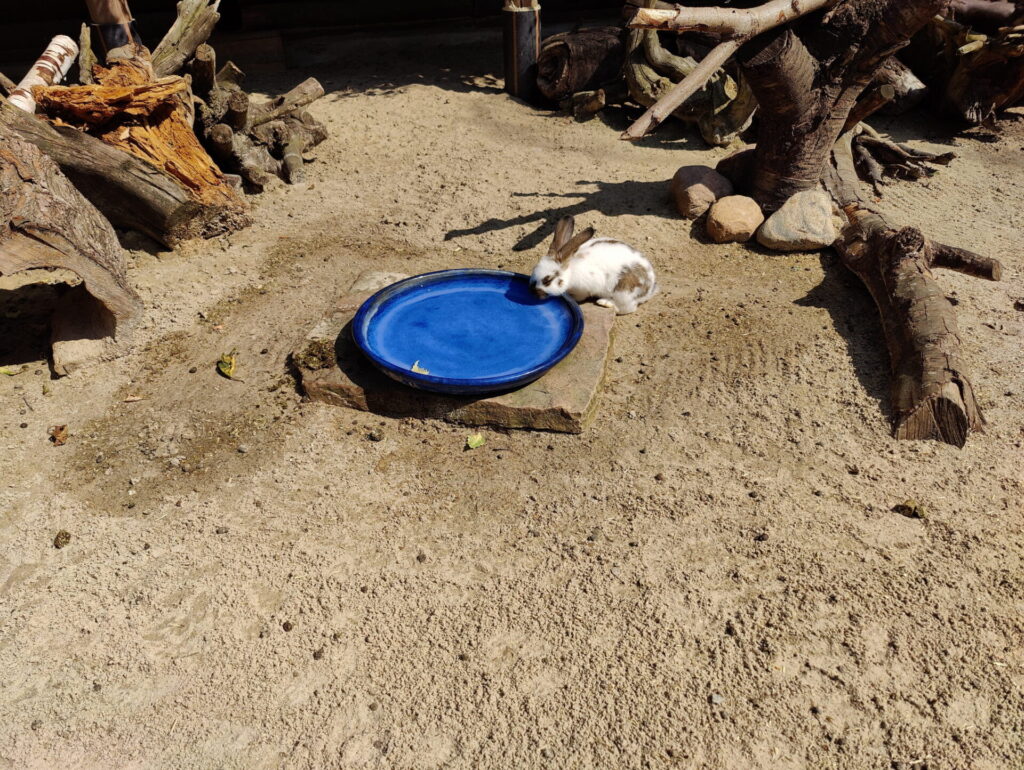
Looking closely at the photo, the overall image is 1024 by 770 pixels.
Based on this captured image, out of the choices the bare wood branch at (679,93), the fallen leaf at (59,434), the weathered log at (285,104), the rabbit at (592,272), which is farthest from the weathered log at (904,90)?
the fallen leaf at (59,434)

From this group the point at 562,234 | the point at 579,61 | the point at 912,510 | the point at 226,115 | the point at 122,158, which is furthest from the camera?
the point at 579,61

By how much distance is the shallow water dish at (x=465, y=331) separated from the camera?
13.3ft

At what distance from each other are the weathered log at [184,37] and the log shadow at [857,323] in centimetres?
555

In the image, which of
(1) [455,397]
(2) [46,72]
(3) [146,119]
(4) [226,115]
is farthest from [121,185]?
(1) [455,397]

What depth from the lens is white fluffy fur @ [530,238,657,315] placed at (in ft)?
15.4

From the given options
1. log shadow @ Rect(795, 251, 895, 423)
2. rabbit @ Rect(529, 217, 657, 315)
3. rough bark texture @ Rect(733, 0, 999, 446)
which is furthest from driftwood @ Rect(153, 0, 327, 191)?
log shadow @ Rect(795, 251, 895, 423)

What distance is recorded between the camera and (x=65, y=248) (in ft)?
13.8

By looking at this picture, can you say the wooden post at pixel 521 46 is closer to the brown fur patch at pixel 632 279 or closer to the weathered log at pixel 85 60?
the weathered log at pixel 85 60

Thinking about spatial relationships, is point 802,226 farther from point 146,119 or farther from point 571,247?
point 146,119

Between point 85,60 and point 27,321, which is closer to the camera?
point 27,321

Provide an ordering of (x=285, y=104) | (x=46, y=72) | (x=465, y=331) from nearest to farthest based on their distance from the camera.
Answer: (x=465, y=331)
(x=46, y=72)
(x=285, y=104)

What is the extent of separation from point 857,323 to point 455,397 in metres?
2.78

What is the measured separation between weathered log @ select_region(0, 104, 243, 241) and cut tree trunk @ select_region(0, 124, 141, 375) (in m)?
0.51

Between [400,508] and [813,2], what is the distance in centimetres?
424
